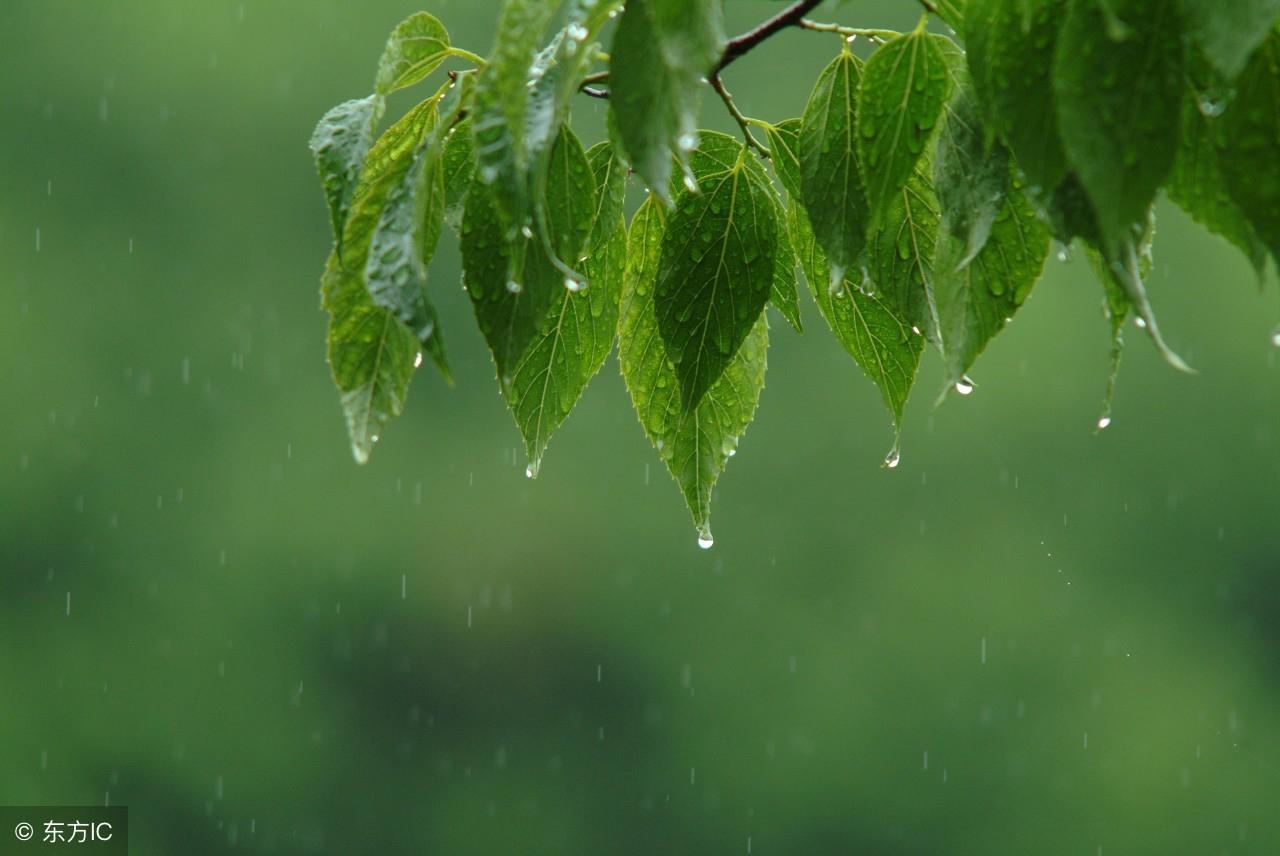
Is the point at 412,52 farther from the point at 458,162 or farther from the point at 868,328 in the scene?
the point at 868,328

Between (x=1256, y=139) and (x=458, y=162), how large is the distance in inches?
10.7

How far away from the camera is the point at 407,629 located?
1073cm

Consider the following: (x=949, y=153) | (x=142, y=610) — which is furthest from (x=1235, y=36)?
(x=142, y=610)

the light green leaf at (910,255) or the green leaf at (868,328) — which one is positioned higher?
the light green leaf at (910,255)

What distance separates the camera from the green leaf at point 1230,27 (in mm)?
340

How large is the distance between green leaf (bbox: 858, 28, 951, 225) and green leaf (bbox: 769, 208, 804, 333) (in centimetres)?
12

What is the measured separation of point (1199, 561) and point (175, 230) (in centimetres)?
730

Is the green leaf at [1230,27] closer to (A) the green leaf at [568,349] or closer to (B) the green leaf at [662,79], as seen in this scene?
(B) the green leaf at [662,79]

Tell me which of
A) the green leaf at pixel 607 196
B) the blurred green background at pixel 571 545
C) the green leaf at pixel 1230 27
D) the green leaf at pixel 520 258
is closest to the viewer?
the green leaf at pixel 1230 27

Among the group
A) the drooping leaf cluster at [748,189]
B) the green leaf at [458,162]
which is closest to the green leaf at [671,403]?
the drooping leaf cluster at [748,189]

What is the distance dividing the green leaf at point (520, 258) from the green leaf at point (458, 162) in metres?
0.04

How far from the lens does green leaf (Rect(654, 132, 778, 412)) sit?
58cm

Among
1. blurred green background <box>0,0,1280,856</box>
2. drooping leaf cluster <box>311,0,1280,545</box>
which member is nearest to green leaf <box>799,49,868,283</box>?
drooping leaf cluster <box>311,0,1280,545</box>

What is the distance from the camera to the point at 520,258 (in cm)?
44
